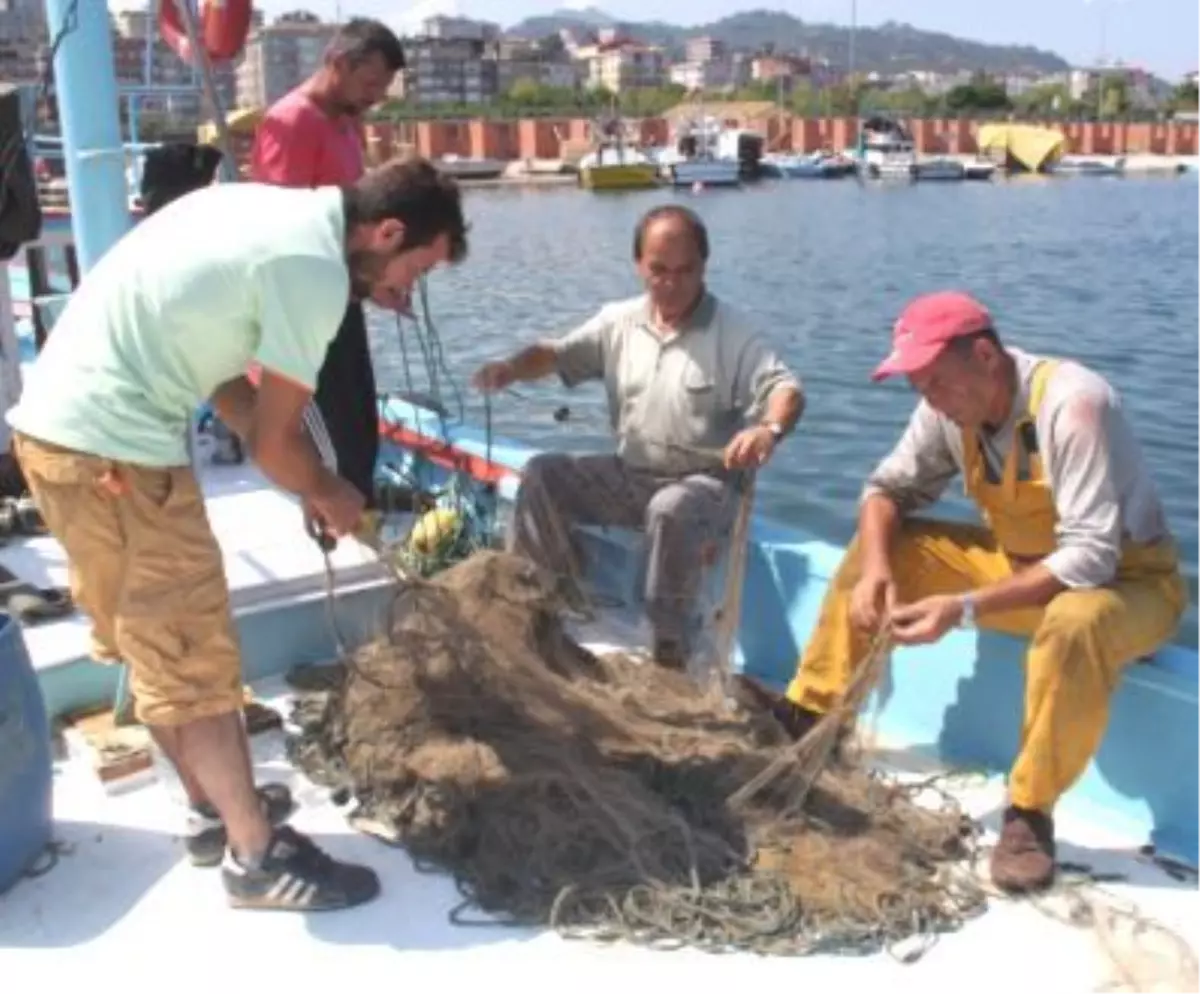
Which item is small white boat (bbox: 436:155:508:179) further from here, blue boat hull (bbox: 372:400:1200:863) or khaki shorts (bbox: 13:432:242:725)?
khaki shorts (bbox: 13:432:242:725)

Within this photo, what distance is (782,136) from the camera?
83688 mm

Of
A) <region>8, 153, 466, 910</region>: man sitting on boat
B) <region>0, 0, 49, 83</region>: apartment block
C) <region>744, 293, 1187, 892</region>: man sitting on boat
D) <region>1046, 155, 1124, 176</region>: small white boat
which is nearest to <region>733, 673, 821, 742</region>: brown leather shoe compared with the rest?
<region>744, 293, 1187, 892</region>: man sitting on boat

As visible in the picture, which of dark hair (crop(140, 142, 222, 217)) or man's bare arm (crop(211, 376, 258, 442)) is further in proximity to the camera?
dark hair (crop(140, 142, 222, 217))

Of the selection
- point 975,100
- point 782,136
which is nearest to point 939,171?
point 782,136

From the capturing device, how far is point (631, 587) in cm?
444

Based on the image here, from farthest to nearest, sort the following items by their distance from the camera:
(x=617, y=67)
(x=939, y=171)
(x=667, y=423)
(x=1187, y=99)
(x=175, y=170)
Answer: (x=617, y=67) → (x=1187, y=99) → (x=939, y=171) → (x=175, y=170) → (x=667, y=423)

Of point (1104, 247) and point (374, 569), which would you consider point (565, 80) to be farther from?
point (374, 569)

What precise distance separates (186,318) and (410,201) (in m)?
0.47

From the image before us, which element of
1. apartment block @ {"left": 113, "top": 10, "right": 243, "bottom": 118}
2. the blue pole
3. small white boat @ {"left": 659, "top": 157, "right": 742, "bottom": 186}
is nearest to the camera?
the blue pole

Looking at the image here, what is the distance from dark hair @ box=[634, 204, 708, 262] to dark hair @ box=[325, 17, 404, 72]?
1.07 metres

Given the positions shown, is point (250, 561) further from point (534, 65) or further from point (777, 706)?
point (534, 65)

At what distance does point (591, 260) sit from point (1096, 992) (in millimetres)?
26026

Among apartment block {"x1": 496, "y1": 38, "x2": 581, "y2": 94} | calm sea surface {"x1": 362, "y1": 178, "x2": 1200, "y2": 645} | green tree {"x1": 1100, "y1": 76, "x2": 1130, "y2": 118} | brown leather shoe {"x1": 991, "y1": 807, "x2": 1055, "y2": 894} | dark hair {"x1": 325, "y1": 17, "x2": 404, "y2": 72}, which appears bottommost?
calm sea surface {"x1": 362, "y1": 178, "x2": 1200, "y2": 645}

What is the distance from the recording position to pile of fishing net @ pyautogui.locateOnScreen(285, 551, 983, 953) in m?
2.83
